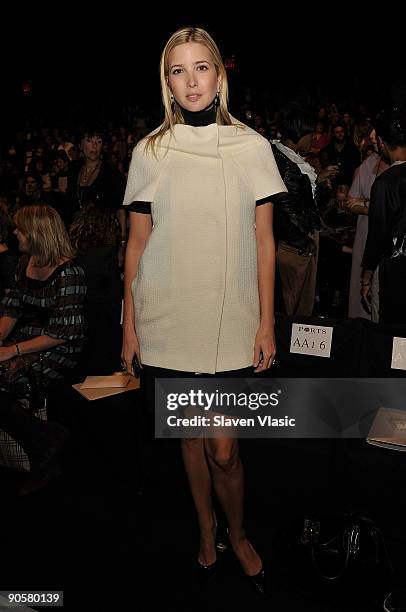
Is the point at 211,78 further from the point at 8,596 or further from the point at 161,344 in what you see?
the point at 8,596

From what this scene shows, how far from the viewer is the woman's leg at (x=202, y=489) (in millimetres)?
1921

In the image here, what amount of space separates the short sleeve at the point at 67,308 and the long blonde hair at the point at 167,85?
1.20 meters

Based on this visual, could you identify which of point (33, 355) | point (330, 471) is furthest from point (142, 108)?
point (330, 471)

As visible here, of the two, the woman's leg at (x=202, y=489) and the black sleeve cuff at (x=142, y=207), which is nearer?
the black sleeve cuff at (x=142, y=207)

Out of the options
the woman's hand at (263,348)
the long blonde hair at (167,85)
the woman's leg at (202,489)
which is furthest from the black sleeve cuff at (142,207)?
the woman's leg at (202,489)

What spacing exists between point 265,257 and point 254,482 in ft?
3.19

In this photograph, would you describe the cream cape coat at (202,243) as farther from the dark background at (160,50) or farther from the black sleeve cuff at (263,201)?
the dark background at (160,50)

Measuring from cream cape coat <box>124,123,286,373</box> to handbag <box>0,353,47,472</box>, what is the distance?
3.56 feet

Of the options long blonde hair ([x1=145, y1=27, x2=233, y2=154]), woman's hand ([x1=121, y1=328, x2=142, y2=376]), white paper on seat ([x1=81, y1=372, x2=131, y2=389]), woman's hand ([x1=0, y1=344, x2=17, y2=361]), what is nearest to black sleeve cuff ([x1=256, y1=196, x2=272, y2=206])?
long blonde hair ([x1=145, y1=27, x2=233, y2=154])

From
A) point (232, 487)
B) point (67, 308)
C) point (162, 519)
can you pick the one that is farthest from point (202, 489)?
point (67, 308)

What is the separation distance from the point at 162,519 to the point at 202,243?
3.64 feet

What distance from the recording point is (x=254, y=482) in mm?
2361

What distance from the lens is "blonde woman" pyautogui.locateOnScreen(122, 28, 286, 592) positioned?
5.58 feet

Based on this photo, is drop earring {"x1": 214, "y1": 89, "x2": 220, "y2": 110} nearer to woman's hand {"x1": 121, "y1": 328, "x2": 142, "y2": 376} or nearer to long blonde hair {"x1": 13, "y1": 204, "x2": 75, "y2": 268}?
woman's hand {"x1": 121, "y1": 328, "x2": 142, "y2": 376}
